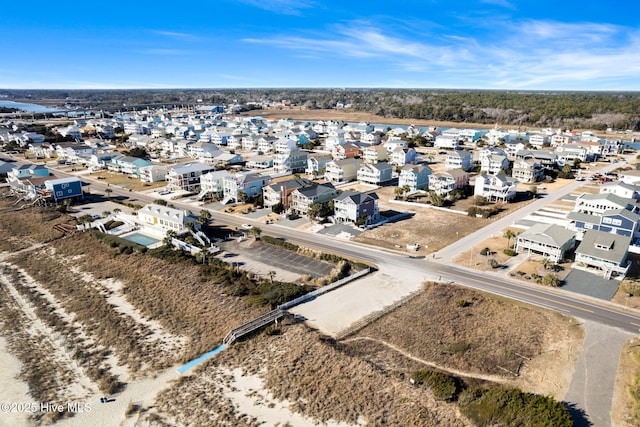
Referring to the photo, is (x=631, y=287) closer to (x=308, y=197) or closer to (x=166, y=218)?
(x=308, y=197)

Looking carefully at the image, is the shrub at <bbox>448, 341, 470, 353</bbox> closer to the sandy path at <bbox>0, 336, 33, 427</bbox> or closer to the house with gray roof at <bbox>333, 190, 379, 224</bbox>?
the house with gray roof at <bbox>333, 190, 379, 224</bbox>

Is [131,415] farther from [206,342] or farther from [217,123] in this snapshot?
[217,123]

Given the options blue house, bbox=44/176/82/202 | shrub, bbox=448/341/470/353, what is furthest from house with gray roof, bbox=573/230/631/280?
blue house, bbox=44/176/82/202

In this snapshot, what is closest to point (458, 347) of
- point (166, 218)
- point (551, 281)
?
point (551, 281)

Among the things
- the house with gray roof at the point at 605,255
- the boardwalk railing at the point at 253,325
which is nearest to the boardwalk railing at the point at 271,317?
the boardwalk railing at the point at 253,325

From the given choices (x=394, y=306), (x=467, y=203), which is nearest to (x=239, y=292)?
(x=394, y=306)

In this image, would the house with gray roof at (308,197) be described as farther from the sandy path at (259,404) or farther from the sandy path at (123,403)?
the sandy path at (123,403)
